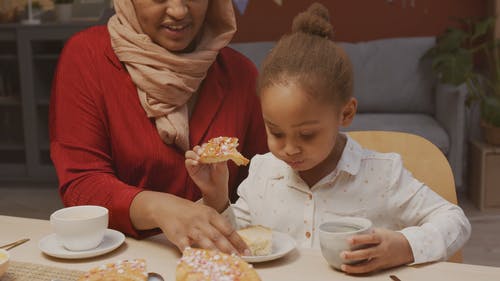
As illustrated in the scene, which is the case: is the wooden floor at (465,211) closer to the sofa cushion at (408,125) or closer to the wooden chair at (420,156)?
the sofa cushion at (408,125)

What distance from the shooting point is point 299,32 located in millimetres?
1375

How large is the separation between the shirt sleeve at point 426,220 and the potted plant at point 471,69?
298cm

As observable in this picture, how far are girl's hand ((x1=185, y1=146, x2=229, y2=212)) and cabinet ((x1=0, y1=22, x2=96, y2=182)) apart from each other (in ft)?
12.2

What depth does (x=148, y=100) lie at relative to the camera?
5.49 feet

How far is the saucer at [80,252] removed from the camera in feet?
3.73

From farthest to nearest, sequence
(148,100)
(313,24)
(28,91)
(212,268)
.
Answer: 1. (28,91)
2. (148,100)
3. (313,24)
4. (212,268)

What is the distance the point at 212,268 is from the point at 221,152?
29 centimetres

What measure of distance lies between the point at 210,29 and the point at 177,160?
1.48ft

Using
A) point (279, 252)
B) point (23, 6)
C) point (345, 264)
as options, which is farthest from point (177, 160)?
point (23, 6)

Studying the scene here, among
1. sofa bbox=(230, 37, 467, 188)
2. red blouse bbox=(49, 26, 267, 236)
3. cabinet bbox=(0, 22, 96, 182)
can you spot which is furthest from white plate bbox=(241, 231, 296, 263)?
cabinet bbox=(0, 22, 96, 182)

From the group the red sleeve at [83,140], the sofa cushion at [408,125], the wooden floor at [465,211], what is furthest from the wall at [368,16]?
the red sleeve at [83,140]

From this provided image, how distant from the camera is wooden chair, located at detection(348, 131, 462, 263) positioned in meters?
1.48

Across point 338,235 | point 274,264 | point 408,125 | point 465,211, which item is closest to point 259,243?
point 274,264

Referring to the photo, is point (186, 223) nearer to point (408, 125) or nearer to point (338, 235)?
point (338, 235)
